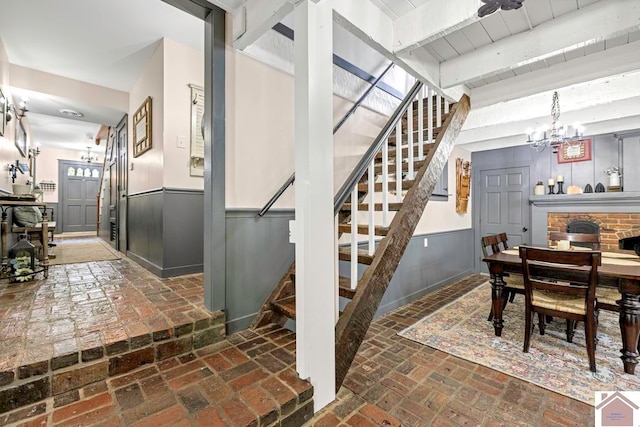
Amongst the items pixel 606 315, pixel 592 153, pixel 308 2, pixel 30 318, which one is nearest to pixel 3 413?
pixel 30 318

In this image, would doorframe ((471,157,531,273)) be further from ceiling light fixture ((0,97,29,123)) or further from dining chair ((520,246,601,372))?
ceiling light fixture ((0,97,29,123))

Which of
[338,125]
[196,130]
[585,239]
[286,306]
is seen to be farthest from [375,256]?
[585,239]

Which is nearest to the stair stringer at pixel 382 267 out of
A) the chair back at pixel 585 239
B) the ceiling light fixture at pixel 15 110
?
the chair back at pixel 585 239

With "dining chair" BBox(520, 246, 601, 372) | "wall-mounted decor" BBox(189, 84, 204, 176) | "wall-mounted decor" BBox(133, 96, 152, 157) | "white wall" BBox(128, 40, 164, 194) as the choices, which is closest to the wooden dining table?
"dining chair" BBox(520, 246, 601, 372)

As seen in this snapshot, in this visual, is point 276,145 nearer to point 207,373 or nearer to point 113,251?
point 207,373

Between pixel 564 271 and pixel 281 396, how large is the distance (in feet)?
8.07

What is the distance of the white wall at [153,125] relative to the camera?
117 inches

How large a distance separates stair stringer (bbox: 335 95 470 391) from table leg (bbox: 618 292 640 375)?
1.64m

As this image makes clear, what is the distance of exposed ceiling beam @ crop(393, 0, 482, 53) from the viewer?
179 cm

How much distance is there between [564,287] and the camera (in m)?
2.20

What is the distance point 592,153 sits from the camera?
4461 millimetres

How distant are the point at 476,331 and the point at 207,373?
2560mm

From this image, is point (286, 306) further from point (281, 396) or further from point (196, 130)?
point (196, 130)

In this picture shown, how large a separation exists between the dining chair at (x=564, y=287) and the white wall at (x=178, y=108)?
3355 mm
